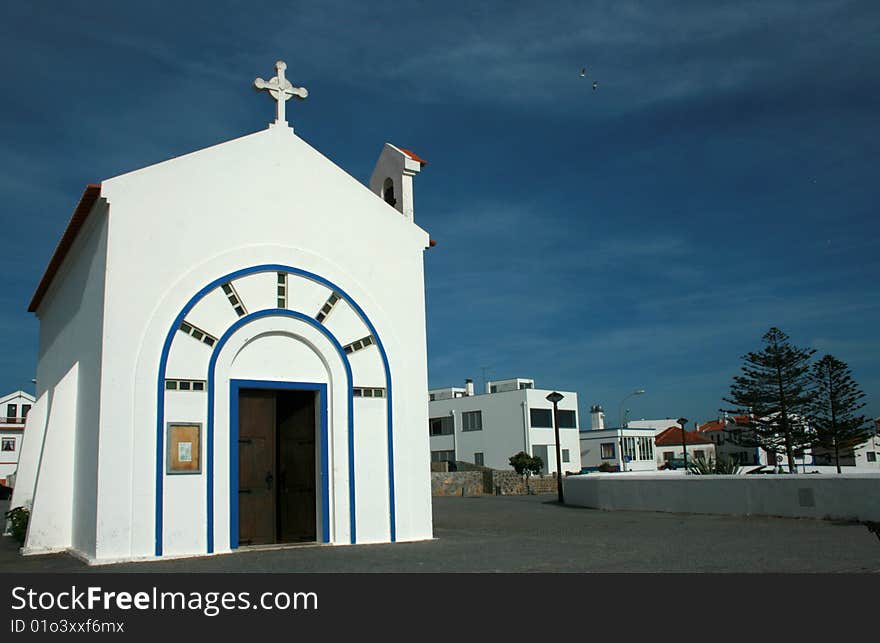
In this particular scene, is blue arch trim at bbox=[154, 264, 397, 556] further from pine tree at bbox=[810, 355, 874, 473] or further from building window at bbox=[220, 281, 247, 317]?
pine tree at bbox=[810, 355, 874, 473]

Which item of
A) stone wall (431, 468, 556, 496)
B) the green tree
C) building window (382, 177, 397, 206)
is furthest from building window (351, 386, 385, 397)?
the green tree

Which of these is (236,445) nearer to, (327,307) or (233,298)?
(233,298)

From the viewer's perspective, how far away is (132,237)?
1141 cm

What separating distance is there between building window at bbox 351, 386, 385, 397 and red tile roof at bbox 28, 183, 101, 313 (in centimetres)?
495

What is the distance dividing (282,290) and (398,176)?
393 centimetres

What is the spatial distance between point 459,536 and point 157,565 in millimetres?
5377

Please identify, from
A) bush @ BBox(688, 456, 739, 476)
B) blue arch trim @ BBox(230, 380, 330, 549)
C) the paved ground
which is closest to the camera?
the paved ground

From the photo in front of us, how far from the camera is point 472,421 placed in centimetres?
5856

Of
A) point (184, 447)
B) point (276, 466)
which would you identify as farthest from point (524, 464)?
point (184, 447)

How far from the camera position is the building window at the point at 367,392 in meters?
12.9

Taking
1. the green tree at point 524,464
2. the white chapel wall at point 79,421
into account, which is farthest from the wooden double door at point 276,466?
the green tree at point 524,464

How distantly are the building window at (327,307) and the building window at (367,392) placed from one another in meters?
1.30

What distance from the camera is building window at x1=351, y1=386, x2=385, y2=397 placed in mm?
12922
